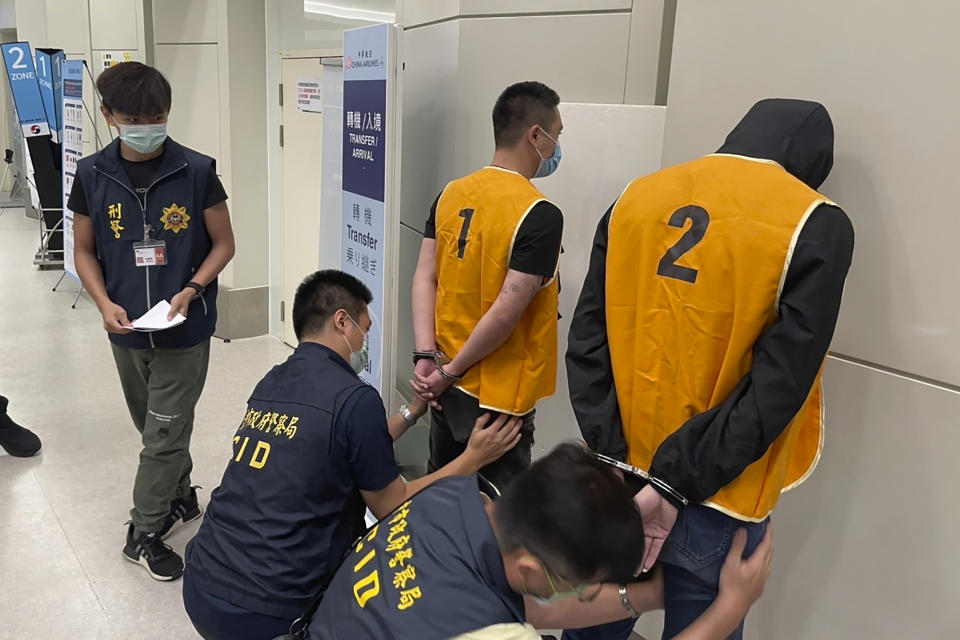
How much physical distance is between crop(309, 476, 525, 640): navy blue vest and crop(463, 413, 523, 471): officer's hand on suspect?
789 mm

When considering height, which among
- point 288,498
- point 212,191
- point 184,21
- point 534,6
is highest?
point 184,21

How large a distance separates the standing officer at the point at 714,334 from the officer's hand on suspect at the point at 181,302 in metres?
1.51

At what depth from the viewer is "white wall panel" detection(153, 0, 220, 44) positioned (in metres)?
5.02

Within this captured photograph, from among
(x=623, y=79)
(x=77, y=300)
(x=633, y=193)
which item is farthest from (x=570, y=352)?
(x=77, y=300)

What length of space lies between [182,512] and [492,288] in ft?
5.49

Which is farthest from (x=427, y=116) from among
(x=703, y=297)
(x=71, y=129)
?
(x=71, y=129)

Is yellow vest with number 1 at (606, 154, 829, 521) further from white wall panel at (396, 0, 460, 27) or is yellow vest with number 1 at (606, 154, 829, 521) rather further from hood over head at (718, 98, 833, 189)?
white wall panel at (396, 0, 460, 27)

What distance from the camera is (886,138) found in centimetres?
157

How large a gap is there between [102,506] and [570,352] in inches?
93.7

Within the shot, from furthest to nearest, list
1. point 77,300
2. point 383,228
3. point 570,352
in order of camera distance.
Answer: point 77,300
point 383,228
point 570,352

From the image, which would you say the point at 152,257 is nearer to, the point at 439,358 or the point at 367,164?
the point at 367,164

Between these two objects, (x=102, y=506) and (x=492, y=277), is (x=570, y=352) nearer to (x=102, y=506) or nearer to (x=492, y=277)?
(x=492, y=277)

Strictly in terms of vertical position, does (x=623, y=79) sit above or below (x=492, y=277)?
above

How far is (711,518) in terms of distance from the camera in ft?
4.52
